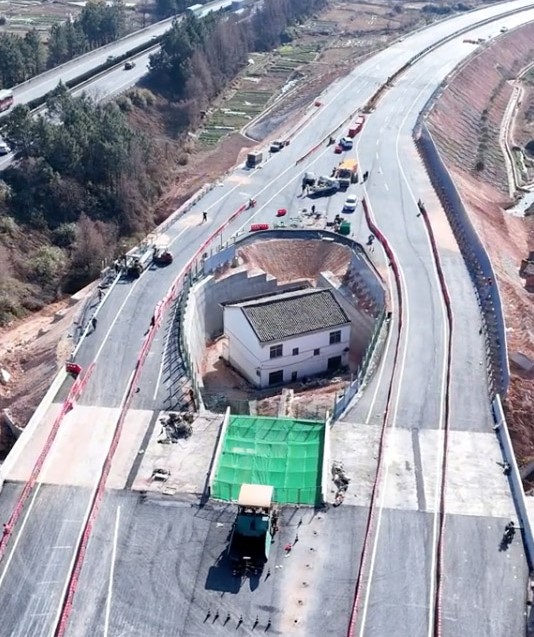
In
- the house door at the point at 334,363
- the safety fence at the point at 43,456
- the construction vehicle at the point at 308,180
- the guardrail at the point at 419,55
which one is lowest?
the guardrail at the point at 419,55

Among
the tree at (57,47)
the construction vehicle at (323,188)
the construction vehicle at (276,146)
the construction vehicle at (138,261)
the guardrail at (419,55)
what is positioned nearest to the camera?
the construction vehicle at (138,261)

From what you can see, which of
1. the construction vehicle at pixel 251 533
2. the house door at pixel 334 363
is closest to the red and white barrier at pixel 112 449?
the construction vehicle at pixel 251 533

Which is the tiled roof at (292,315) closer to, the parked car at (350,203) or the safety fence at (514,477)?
the safety fence at (514,477)

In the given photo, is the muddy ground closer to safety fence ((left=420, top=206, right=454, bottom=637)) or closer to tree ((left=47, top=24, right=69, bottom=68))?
tree ((left=47, top=24, right=69, bottom=68))

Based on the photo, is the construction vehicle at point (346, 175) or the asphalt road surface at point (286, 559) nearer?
the asphalt road surface at point (286, 559)

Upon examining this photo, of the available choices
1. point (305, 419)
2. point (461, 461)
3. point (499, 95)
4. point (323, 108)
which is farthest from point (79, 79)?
point (461, 461)

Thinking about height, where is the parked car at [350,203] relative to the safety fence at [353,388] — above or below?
below

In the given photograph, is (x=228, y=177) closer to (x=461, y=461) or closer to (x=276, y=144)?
(x=276, y=144)
